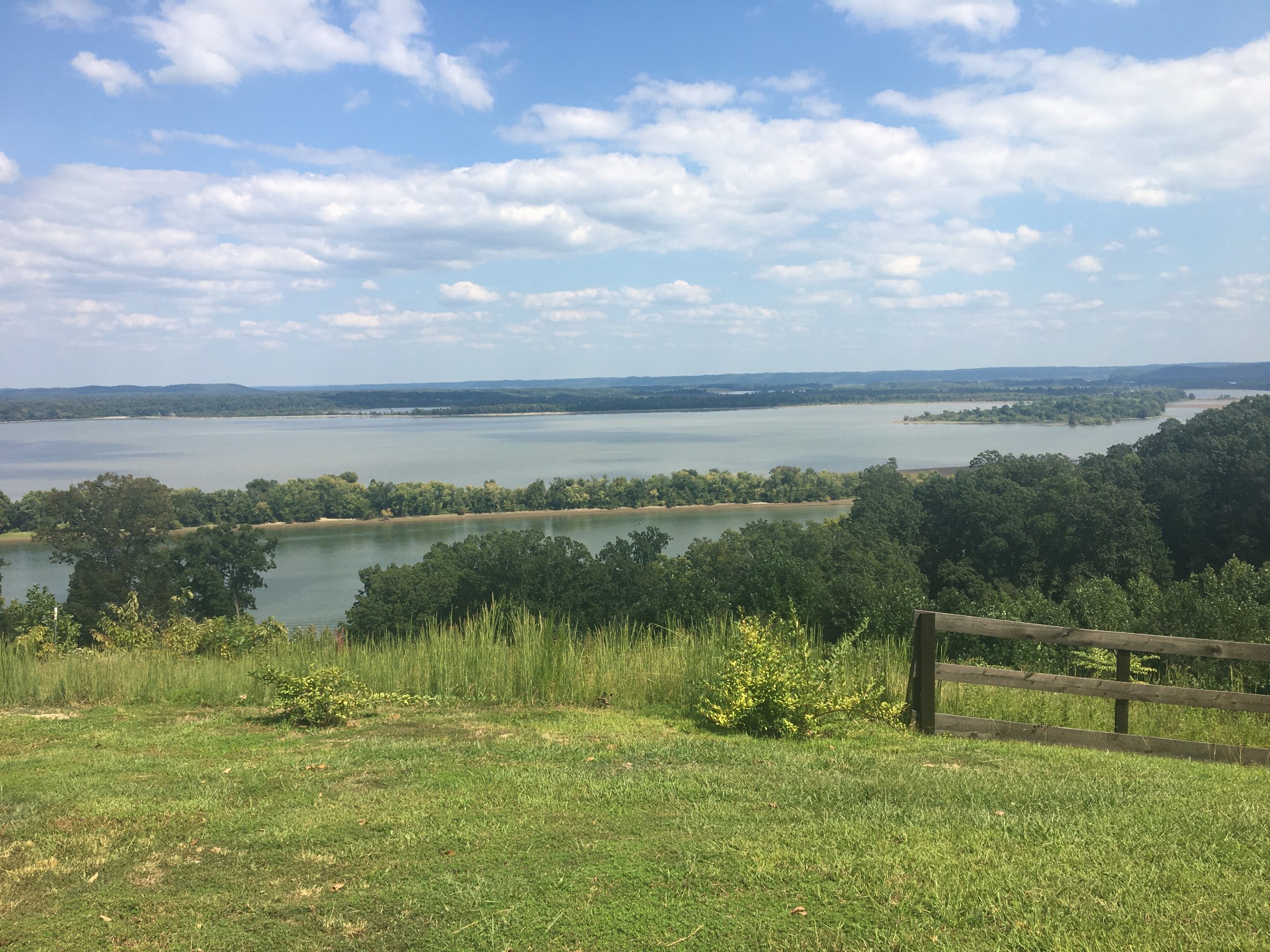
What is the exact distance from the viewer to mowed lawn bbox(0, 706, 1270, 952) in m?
3.35

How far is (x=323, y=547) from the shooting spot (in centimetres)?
6612

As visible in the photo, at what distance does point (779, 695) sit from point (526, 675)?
8.15 feet

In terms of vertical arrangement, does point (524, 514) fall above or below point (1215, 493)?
below

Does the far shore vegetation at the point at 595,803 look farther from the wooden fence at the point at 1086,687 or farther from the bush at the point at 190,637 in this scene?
the bush at the point at 190,637

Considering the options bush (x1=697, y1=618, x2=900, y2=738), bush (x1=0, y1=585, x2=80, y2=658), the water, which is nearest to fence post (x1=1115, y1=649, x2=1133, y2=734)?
bush (x1=697, y1=618, x2=900, y2=738)

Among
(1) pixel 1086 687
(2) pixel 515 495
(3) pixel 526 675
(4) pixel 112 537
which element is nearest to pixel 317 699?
(3) pixel 526 675

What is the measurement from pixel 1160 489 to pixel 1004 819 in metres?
44.8

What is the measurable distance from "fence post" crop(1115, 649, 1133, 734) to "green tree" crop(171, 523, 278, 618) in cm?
3921

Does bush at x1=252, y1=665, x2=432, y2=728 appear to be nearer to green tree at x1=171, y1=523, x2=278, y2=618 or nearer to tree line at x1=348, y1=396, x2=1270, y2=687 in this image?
tree line at x1=348, y1=396, x2=1270, y2=687

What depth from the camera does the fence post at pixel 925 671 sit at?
650 cm

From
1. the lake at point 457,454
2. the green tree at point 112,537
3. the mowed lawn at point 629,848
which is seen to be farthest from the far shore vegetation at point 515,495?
the mowed lawn at point 629,848

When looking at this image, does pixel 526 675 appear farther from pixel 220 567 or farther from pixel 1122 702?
pixel 220 567

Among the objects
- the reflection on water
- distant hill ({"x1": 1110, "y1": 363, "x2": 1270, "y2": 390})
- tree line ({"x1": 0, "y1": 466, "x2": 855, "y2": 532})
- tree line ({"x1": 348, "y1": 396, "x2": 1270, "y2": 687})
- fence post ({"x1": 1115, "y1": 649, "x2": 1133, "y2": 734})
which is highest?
distant hill ({"x1": 1110, "y1": 363, "x2": 1270, "y2": 390})

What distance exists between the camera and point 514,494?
263 ft
